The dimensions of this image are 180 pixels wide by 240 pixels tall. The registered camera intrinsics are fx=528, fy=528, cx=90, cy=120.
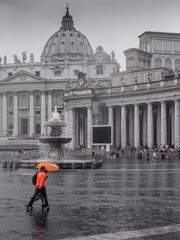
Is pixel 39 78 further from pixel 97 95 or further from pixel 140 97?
pixel 140 97

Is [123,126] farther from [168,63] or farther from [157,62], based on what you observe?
[168,63]

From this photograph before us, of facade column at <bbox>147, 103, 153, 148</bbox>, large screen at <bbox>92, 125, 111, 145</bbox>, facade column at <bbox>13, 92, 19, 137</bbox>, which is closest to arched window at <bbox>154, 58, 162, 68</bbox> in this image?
facade column at <bbox>147, 103, 153, 148</bbox>

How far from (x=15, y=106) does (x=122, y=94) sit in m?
79.6

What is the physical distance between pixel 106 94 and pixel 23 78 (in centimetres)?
7382

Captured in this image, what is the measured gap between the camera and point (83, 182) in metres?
31.2

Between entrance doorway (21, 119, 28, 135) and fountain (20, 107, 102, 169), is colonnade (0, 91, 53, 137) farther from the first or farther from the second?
fountain (20, 107, 102, 169)

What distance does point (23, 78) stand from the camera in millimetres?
166250

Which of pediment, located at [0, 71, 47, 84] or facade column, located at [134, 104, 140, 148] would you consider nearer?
facade column, located at [134, 104, 140, 148]

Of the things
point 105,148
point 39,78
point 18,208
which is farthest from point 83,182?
point 39,78

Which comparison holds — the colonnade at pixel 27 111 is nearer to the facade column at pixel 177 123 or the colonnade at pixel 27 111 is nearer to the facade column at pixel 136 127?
the facade column at pixel 136 127

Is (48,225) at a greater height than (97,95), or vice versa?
(97,95)

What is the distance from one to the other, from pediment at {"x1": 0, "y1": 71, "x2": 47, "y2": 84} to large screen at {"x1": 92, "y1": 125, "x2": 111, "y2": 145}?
317 feet

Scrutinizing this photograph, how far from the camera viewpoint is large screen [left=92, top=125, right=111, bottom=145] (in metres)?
69.3

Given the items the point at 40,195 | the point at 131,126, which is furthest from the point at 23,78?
the point at 40,195
